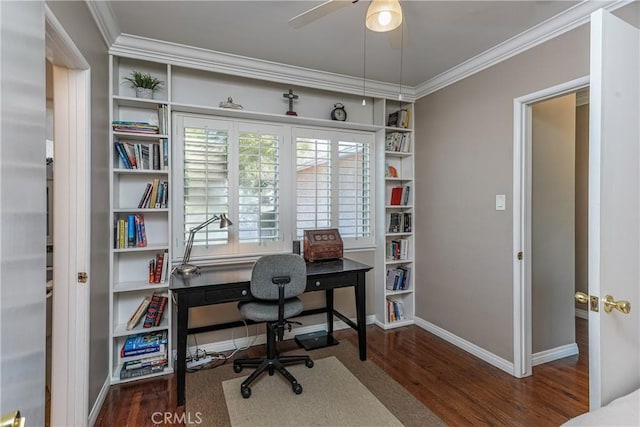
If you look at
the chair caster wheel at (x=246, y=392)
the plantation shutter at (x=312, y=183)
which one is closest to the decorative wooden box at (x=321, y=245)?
the plantation shutter at (x=312, y=183)

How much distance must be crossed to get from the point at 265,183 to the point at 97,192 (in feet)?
4.32

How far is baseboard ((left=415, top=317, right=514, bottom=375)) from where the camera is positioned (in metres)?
2.54

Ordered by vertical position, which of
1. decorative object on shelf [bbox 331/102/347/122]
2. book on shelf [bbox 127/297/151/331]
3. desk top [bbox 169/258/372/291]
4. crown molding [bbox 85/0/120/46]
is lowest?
book on shelf [bbox 127/297/151/331]

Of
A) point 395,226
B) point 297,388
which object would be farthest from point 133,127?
point 395,226

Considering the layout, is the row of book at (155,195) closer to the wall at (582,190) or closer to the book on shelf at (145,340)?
the book on shelf at (145,340)

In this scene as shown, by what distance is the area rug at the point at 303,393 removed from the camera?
6.39 ft

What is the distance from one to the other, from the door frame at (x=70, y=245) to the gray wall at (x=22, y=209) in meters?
1.16

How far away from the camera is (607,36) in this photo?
4.03 feet

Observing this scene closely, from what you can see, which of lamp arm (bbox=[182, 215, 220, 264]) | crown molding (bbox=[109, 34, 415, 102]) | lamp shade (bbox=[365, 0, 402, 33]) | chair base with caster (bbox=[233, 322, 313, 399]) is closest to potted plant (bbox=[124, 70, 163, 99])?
crown molding (bbox=[109, 34, 415, 102])

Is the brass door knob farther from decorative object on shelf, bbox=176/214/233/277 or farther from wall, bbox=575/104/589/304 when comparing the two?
wall, bbox=575/104/589/304

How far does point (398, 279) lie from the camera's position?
348 cm

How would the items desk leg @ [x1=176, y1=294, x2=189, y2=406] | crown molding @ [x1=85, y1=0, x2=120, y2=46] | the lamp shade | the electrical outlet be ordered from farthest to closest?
the electrical outlet → desk leg @ [x1=176, y1=294, x2=189, y2=406] → crown molding @ [x1=85, y1=0, x2=120, y2=46] → the lamp shade

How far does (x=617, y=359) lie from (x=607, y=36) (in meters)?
1.23

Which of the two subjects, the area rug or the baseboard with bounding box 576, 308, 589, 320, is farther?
the baseboard with bounding box 576, 308, 589, 320
